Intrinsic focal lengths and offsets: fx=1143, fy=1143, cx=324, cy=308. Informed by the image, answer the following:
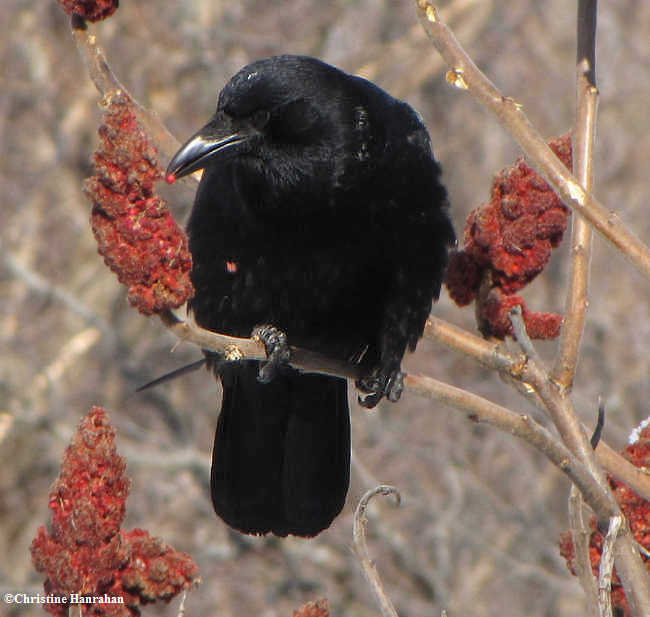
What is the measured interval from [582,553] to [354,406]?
4783 millimetres

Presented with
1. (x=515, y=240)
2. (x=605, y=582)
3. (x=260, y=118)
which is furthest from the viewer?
(x=260, y=118)

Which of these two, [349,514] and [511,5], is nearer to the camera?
[349,514]

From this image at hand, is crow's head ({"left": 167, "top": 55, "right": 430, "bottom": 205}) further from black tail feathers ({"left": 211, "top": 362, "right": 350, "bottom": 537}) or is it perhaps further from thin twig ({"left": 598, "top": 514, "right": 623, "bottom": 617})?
thin twig ({"left": 598, "top": 514, "right": 623, "bottom": 617})

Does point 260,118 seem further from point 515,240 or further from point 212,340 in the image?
point 212,340

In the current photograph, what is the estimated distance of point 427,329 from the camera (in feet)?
9.23

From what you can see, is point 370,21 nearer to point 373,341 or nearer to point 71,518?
point 373,341

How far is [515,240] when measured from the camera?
8.18 feet

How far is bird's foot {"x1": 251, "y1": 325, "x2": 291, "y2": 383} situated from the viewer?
278cm

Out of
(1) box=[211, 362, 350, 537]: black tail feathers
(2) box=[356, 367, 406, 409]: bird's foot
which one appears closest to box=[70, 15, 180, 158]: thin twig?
(2) box=[356, 367, 406, 409]: bird's foot

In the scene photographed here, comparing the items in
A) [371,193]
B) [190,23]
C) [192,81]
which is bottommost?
[192,81]

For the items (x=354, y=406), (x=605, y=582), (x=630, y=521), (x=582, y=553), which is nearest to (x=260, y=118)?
(x=630, y=521)

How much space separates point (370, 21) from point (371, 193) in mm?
4807

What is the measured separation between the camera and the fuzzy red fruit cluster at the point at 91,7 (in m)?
2.35

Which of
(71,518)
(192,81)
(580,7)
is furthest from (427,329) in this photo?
(192,81)
